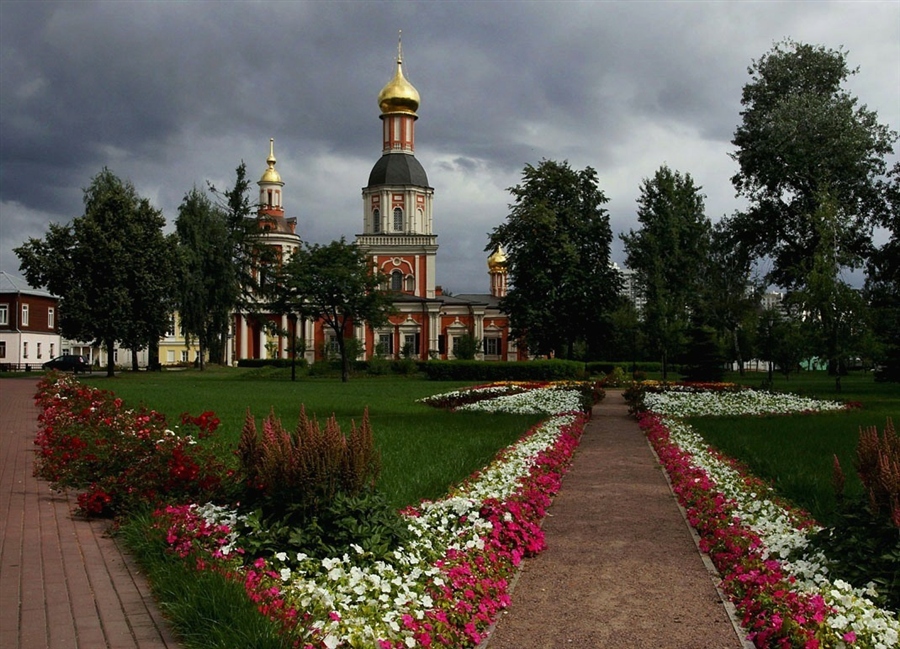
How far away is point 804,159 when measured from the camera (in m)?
35.9

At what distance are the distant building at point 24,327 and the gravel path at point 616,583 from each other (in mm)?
59405

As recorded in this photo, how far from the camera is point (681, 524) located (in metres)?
8.68

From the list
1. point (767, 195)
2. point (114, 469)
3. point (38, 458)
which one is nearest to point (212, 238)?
point (767, 195)

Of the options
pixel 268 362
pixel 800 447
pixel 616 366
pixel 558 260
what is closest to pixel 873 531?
pixel 800 447

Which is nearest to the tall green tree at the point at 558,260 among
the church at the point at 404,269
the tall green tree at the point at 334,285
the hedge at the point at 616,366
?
the hedge at the point at 616,366

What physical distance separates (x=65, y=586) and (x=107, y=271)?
37.6 metres

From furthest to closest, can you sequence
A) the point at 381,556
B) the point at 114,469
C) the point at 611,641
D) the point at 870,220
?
the point at 870,220
the point at 114,469
the point at 381,556
the point at 611,641

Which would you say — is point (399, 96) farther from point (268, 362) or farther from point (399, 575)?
point (399, 575)

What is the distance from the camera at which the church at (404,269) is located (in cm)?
6856

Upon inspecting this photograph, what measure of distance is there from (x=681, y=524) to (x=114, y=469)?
19.2 feet

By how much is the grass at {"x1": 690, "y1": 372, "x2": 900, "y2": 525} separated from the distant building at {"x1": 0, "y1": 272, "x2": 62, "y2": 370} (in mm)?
54090

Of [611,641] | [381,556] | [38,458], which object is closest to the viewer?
[611,641]

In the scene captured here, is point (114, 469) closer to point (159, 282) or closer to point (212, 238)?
point (159, 282)

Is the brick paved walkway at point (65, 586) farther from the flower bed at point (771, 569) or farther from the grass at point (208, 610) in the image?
the flower bed at point (771, 569)
